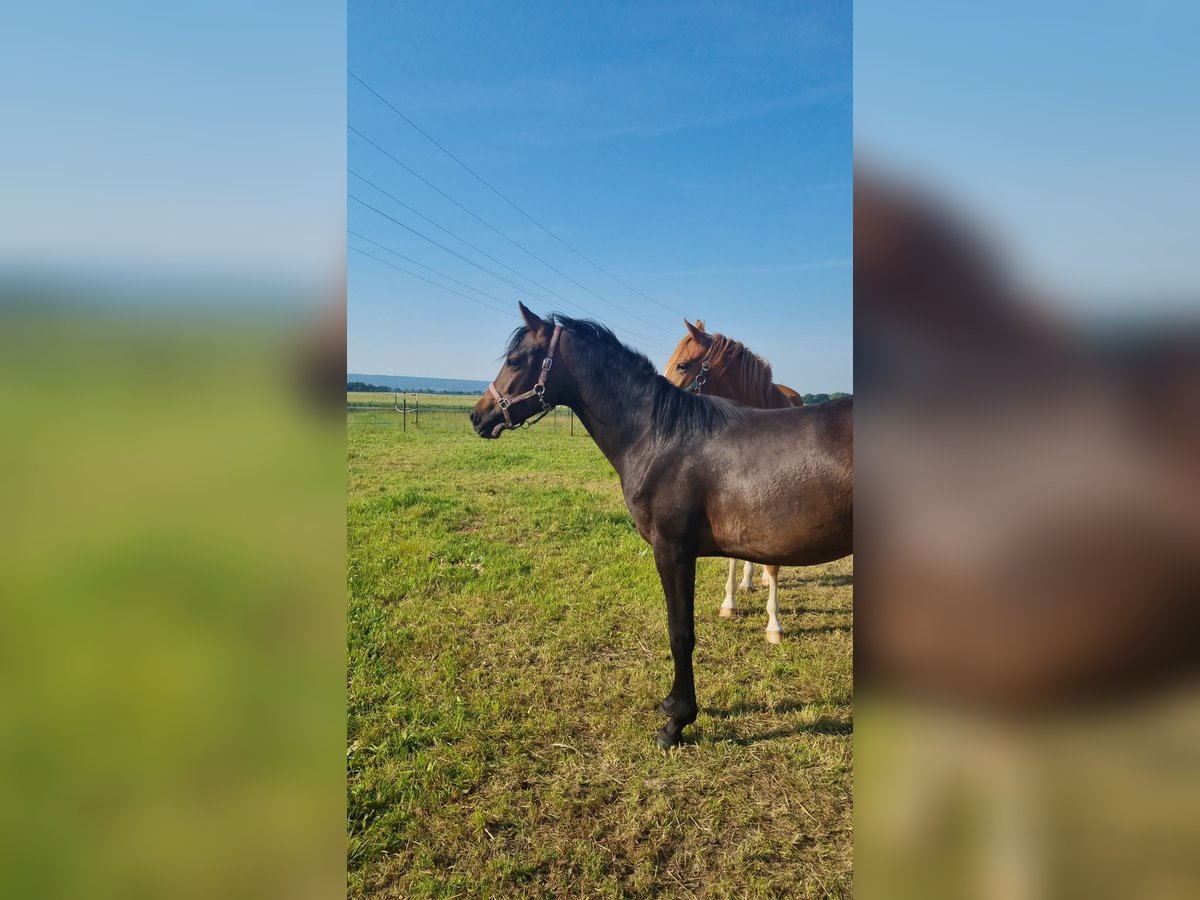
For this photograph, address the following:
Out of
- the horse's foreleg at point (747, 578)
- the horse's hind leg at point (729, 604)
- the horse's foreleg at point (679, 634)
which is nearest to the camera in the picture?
the horse's foreleg at point (679, 634)

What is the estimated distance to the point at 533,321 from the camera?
2871 millimetres

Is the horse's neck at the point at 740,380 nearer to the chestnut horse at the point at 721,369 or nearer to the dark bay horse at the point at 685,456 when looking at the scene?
the chestnut horse at the point at 721,369

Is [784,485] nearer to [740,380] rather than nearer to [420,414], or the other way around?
[740,380]

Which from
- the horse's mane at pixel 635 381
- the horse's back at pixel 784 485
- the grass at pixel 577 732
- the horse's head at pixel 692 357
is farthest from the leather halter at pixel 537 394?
the horse's head at pixel 692 357

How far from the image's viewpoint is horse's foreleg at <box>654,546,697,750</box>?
2.73 meters

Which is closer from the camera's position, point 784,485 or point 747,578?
point 784,485

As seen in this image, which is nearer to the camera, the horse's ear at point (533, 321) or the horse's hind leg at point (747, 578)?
the horse's ear at point (533, 321)

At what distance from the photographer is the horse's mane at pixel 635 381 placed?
9.06 ft

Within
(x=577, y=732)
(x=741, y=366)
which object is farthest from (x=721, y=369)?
(x=577, y=732)

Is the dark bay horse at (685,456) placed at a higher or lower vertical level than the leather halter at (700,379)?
lower

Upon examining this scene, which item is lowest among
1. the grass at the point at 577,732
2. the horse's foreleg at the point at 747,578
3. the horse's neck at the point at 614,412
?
the grass at the point at 577,732

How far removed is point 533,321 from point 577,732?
204 cm
